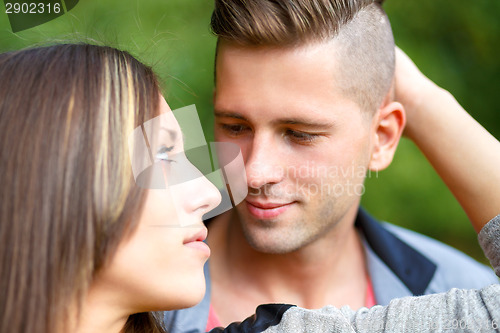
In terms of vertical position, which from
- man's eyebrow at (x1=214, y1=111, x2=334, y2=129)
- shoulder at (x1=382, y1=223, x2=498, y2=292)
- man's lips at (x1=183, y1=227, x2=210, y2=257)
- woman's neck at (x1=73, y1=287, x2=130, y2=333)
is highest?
man's eyebrow at (x1=214, y1=111, x2=334, y2=129)

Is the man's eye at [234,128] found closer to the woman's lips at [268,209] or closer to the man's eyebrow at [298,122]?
the man's eyebrow at [298,122]

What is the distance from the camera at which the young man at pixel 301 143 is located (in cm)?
187

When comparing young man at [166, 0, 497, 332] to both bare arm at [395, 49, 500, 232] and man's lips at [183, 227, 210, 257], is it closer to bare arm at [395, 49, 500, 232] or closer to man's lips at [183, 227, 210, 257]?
bare arm at [395, 49, 500, 232]

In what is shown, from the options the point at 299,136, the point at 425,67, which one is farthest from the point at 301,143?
the point at 425,67

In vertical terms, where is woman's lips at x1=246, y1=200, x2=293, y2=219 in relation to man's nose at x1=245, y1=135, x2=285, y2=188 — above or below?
below

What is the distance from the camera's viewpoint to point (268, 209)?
1.93 meters

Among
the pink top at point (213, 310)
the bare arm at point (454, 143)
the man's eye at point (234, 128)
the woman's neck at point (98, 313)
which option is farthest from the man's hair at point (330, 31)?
the woman's neck at point (98, 313)

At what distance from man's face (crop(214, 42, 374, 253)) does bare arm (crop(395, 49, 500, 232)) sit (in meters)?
0.20

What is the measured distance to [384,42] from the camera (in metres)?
2.11

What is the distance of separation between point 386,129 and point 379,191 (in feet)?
5.39

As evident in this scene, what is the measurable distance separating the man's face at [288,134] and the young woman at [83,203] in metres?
0.52

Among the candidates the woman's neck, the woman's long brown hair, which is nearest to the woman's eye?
the woman's long brown hair

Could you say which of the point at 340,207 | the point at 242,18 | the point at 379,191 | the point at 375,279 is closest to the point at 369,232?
the point at 375,279

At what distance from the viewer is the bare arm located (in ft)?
5.63
